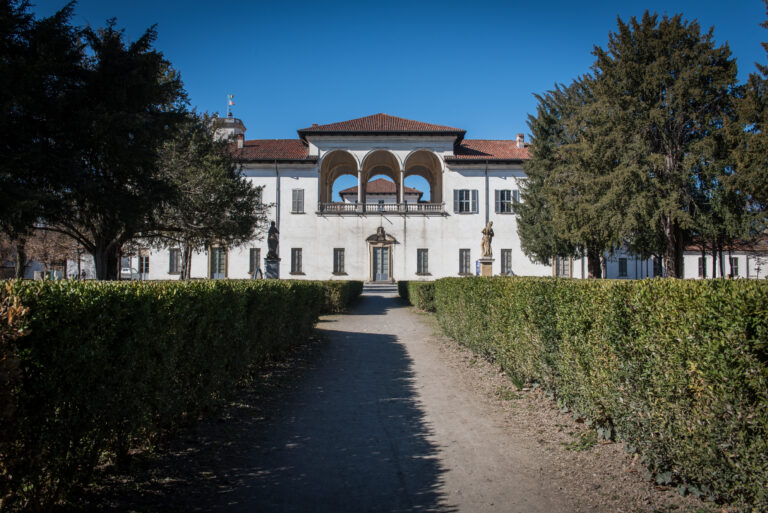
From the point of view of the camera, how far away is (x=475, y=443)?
4.91m

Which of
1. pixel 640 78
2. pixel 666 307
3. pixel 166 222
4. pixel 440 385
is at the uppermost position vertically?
pixel 640 78

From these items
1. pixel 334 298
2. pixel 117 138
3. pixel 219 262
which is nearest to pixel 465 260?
pixel 219 262

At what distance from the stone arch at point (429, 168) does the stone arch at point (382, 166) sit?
101 centimetres

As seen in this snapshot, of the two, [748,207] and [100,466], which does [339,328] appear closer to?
[100,466]

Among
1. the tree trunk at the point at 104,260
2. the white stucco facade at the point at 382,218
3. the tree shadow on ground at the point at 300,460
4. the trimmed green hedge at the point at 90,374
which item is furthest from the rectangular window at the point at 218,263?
the trimmed green hedge at the point at 90,374

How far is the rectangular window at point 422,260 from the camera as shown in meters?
38.0

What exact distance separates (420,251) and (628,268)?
1841cm

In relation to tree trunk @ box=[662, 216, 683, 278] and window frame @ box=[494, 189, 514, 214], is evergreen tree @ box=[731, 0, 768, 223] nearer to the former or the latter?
tree trunk @ box=[662, 216, 683, 278]

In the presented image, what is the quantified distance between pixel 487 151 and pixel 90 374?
40.2 metres

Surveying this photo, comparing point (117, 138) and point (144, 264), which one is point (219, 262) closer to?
point (144, 264)

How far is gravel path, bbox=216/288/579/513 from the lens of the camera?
3596 mm

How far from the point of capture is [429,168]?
43.5 meters

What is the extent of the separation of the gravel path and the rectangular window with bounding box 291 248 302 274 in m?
30.4

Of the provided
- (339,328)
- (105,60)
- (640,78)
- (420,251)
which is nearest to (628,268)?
(420,251)
